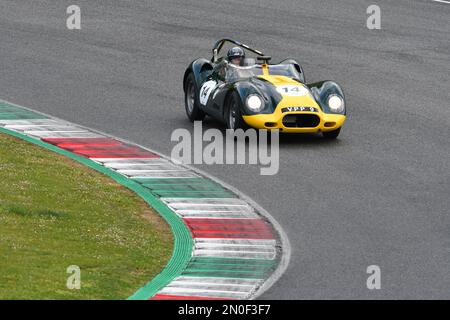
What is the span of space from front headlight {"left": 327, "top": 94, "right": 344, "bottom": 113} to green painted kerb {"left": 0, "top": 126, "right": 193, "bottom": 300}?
409cm

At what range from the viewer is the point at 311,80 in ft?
87.7

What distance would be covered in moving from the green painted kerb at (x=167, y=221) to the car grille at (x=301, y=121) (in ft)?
10.6

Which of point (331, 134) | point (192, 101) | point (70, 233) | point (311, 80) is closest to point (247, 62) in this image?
point (192, 101)

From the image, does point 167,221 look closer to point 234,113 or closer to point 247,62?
point 234,113

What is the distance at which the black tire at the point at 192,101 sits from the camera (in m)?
23.1

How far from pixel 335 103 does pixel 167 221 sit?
537 cm

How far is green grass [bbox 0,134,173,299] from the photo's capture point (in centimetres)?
1393

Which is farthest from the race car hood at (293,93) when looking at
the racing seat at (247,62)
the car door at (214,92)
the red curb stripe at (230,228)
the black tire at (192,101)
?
the red curb stripe at (230,228)

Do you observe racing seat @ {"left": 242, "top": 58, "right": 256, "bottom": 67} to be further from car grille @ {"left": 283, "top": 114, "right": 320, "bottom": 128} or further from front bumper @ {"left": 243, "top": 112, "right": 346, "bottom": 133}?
car grille @ {"left": 283, "top": 114, "right": 320, "bottom": 128}

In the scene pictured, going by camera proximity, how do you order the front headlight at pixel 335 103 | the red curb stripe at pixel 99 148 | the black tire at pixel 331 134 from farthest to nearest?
1. the black tire at pixel 331 134
2. the front headlight at pixel 335 103
3. the red curb stripe at pixel 99 148

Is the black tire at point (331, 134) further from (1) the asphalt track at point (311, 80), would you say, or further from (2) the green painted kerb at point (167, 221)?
(2) the green painted kerb at point (167, 221)

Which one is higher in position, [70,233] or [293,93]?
[293,93]

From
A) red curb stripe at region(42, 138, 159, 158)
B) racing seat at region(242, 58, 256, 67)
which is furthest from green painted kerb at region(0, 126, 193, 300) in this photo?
racing seat at region(242, 58, 256, 67)
